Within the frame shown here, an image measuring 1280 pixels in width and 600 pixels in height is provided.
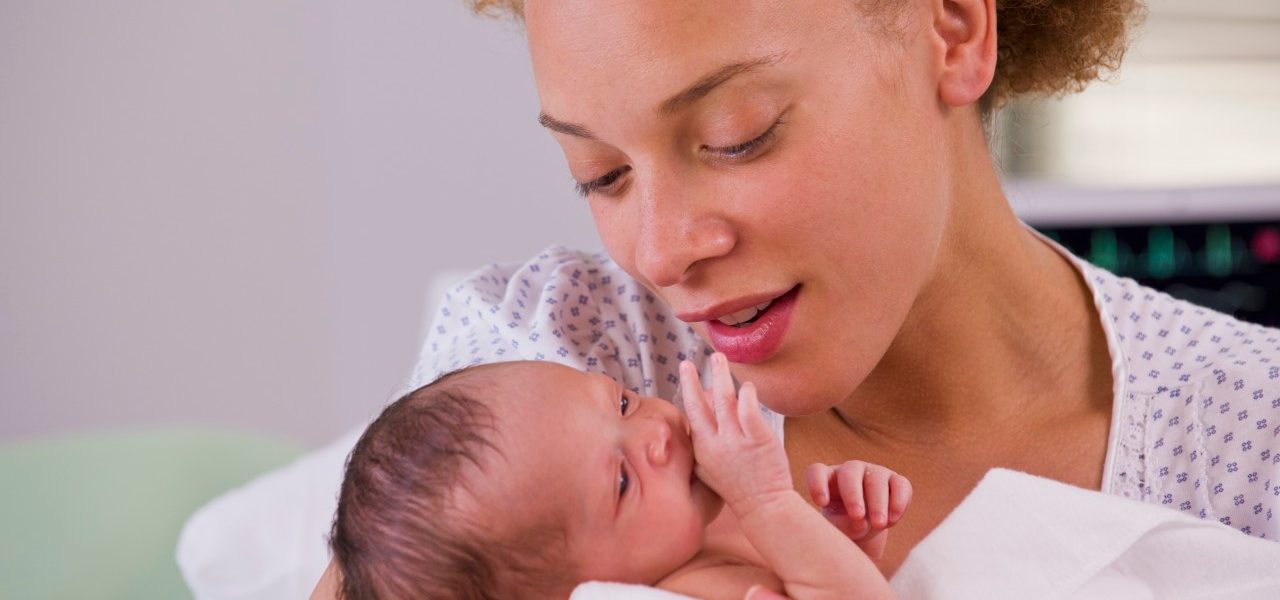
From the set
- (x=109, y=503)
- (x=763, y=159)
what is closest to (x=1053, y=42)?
(x=763, y=159)

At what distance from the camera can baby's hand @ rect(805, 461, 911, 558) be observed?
1243mm

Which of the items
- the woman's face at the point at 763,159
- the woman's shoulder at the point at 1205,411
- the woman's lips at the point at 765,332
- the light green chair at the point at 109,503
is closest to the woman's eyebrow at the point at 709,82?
the woman's face at the point at 763,159

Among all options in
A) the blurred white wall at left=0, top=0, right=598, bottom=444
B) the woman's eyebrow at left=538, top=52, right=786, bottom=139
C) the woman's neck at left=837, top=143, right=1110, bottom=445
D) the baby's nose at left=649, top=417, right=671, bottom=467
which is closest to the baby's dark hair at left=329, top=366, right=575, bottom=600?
the baby's nose at left=649, top=417, right=671, bottom=467

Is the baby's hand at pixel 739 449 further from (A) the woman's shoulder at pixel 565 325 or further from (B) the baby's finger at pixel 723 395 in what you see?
(A) the woman's shoulder at pixel 565 325

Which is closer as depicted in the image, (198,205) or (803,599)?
(803,599)

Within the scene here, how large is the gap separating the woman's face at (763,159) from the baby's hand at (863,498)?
10cm

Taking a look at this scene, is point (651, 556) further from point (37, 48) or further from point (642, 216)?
point (37, 48)

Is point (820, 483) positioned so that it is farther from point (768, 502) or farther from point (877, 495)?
point (768, 502)

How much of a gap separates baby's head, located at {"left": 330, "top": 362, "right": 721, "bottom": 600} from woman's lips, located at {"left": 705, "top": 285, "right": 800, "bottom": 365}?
129mm

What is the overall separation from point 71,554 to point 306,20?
1.82 meters

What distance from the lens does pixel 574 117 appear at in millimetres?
1245

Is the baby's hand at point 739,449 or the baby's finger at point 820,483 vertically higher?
the baby's hand at point 739,449

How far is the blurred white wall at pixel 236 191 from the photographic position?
137 inches

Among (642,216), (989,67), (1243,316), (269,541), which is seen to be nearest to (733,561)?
(642,216)
